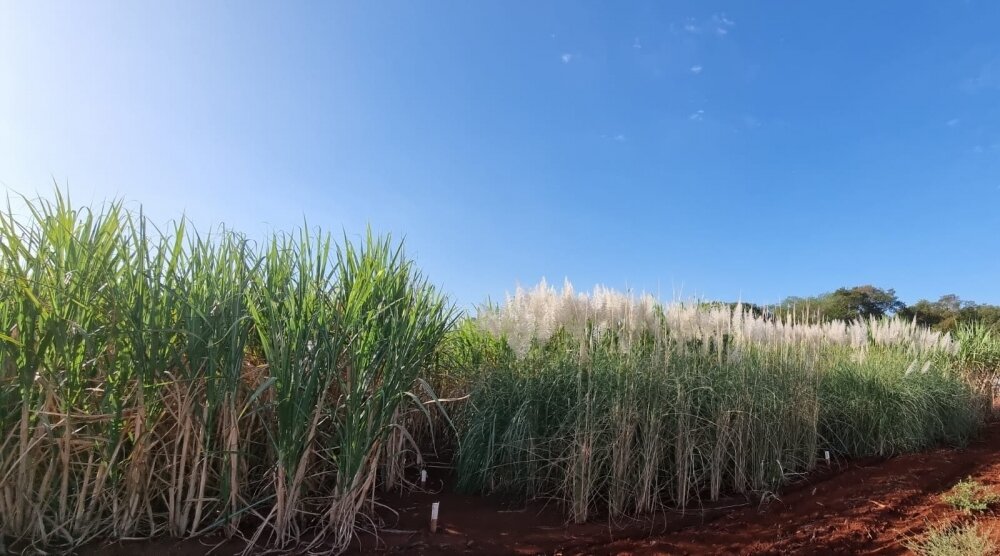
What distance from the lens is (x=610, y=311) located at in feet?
13.7

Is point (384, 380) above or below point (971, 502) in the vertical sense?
above

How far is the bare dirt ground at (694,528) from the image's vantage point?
2.74 metres

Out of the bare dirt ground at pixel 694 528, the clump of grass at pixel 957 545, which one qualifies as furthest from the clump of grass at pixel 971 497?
the clump of grass at pixel 957 545

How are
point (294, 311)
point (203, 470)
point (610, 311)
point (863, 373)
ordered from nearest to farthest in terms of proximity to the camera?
point (203, 470) → point (294, 311) → point (610, 311) → point (863, 373)

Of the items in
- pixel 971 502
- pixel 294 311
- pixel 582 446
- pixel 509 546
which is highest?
pixel 294 311

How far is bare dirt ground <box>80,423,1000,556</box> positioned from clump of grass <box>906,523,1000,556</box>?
12cm

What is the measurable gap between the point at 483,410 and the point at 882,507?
2544 millimetres

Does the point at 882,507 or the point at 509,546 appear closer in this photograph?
the point at 509,546

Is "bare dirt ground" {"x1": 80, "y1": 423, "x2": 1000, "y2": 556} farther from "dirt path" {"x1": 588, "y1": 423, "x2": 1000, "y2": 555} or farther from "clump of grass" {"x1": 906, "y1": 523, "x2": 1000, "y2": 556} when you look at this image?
"clump of grass" {"x1": 906, "y1": 523, "x2": 1000, "y2": 556}

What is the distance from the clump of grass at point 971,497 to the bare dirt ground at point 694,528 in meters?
0.06

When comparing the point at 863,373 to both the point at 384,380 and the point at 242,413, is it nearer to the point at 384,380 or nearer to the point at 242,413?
the point at 384,380

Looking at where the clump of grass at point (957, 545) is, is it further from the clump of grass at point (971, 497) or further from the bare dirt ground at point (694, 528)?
the clump of grass at point (971, 497)

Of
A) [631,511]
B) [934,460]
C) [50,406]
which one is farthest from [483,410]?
[934,460]

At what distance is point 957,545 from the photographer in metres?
2.44
